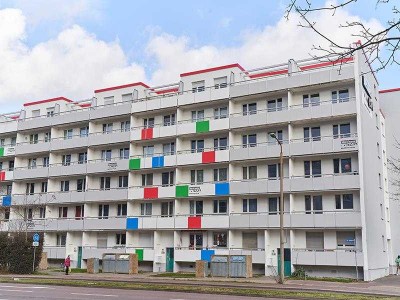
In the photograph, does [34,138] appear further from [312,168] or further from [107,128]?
[312,168]

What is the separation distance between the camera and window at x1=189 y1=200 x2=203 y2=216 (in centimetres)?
4416

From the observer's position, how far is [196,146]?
46.0 m

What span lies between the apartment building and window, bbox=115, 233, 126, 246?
0.12 meters

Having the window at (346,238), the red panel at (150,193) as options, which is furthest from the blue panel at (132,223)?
the window at (346,238)

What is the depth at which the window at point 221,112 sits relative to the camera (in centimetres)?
4478

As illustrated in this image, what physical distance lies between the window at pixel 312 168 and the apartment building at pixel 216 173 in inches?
3.3

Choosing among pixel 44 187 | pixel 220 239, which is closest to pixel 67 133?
pixel 44 187

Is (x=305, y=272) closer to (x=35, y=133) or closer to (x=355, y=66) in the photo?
(x=355, y=66)

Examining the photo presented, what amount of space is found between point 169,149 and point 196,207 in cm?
652

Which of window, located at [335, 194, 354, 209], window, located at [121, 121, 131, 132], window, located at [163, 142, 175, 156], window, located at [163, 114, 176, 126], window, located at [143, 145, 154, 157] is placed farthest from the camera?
window, located at [121, 121, 131, 132]

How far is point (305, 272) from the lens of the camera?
37094 millimetres

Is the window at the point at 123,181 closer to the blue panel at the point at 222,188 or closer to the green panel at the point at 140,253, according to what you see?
the green panel at the point at 140,253

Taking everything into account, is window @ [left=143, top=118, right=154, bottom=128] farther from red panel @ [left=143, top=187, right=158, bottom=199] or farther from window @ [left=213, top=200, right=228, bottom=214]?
window @ [left=213, top=200, right=228, bottom=214]

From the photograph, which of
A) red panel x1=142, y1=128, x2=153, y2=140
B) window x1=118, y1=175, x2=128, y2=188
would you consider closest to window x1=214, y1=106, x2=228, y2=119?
red panel x1=142, y1=128, x2=153, y2=140
